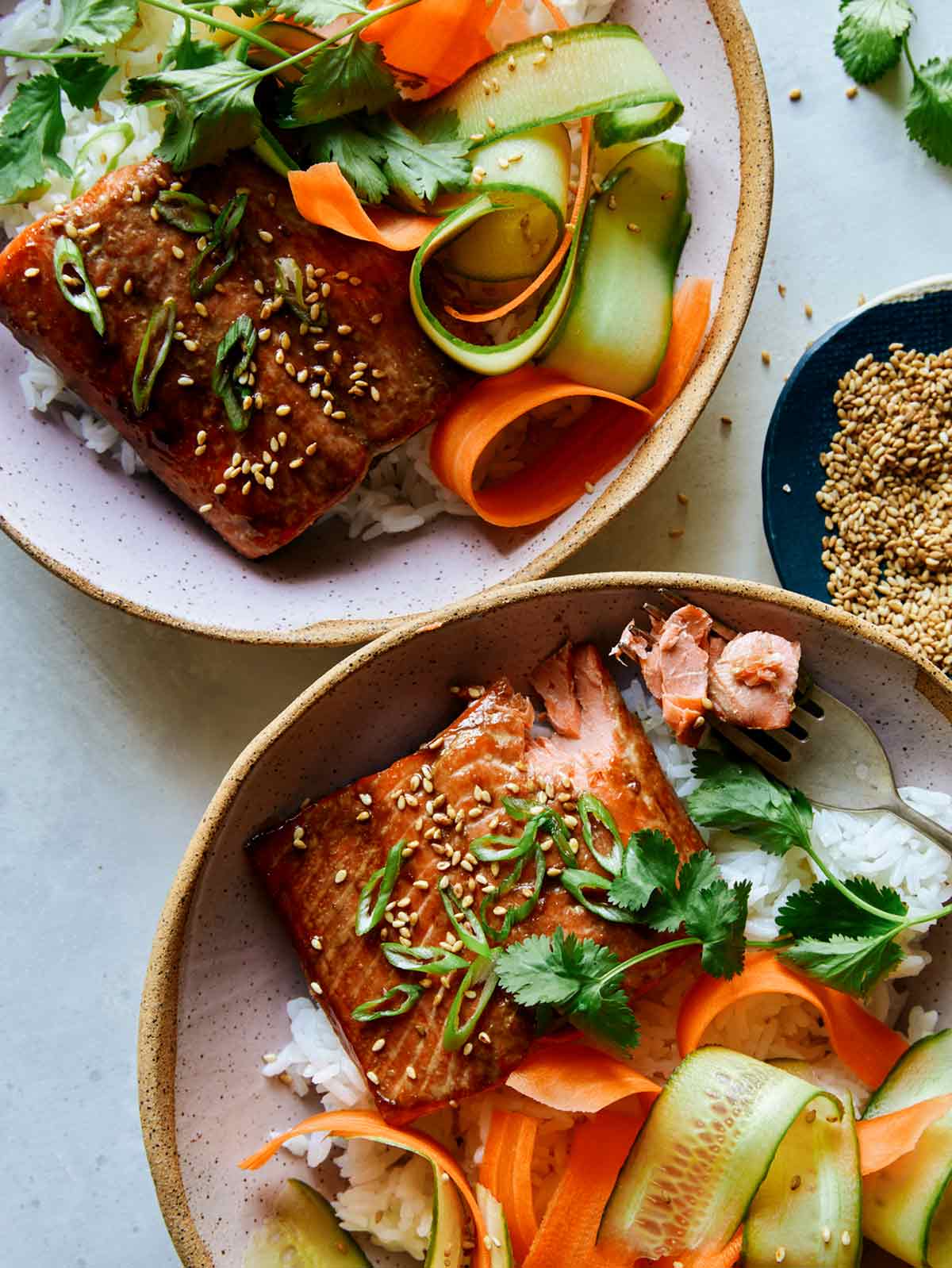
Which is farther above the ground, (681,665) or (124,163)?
(124,163)

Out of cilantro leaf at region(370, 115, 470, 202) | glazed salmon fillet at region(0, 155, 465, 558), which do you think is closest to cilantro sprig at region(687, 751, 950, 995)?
glazed salmon fillet at region(0, 155, 465, 558)

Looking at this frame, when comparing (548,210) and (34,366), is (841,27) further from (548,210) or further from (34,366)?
(34,366)

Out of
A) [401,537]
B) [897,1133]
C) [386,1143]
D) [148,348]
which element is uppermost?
[148,348]

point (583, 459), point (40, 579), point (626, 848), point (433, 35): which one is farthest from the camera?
point (40, 579)

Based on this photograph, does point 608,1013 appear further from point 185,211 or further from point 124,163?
point 124,163

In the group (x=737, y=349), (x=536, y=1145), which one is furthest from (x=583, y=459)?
(x=536, y=1145)

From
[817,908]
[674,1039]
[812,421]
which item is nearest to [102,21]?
[812,421]

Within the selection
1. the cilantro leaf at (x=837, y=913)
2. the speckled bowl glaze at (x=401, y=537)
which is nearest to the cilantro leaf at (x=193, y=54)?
the speckled bowl glaze at (x=401, y=537)
